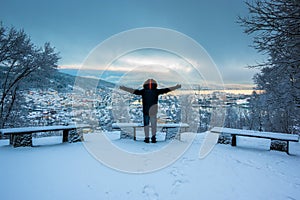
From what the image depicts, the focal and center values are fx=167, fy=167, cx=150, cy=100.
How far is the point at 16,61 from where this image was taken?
9.46 metres

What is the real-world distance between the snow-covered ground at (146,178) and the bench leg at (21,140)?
0.43 m

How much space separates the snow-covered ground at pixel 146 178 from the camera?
85.3 inches

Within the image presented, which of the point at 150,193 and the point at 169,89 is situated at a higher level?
the point at 169,89

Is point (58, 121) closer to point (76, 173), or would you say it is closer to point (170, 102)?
point (170, 102)

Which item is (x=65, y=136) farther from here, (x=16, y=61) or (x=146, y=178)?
(x=16, y=61)

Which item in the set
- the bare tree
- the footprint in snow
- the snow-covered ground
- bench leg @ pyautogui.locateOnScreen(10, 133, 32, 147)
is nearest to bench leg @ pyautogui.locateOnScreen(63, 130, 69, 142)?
bench leg @ pyautogui.locateOnScreen(10, 133, 32, 147)

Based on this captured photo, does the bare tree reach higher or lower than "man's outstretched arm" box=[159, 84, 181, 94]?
higher

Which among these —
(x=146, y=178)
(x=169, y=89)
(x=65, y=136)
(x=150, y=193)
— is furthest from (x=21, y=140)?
(x=169, y=89)

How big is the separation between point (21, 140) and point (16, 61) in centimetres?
748

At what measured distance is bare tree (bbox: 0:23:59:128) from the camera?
8656mm

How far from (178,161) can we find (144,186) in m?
1.30

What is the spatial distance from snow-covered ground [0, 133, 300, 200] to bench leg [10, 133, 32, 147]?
429mm

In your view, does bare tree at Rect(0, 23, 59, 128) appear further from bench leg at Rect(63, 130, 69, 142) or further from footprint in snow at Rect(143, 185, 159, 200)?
footprint in snow at Rect(143, 185, 159, 200)

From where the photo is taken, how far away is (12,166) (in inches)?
115
